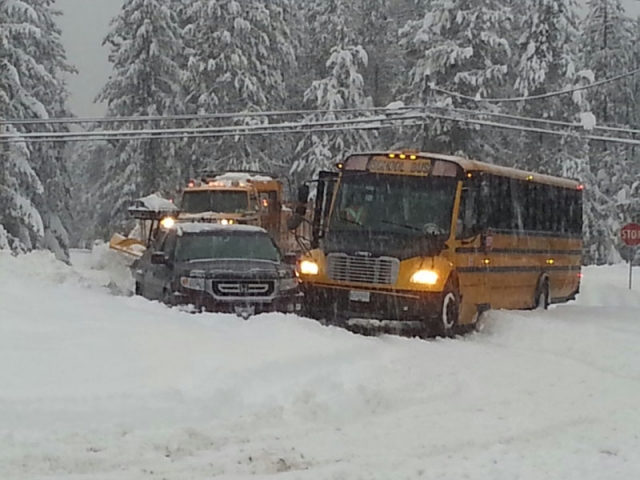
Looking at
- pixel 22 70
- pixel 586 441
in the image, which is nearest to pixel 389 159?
pixel 586 441

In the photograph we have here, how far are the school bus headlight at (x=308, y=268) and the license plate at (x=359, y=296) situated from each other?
0.82m

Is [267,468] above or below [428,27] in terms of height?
below

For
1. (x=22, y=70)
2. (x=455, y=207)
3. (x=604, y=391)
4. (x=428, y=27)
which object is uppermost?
(x=428, y=27)

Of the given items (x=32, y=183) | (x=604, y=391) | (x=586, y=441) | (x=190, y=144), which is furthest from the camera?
(x=190, y=144)

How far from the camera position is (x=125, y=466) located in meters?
7.21

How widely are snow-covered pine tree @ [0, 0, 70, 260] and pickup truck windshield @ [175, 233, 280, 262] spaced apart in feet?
62.7

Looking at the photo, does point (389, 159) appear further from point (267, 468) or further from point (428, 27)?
point (428, 27)

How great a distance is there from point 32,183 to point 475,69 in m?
18.8

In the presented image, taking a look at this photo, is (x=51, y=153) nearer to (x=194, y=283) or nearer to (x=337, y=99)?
(x=337, y=99)

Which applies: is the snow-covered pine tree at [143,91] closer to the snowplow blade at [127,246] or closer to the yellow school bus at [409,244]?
the snowplow blade at [127,246]

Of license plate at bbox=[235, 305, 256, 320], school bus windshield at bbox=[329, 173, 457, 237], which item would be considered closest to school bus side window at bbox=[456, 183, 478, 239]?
school bus windshield at bbox=[329, 173, 457, 237]

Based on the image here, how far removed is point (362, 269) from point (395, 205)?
4.54 ft

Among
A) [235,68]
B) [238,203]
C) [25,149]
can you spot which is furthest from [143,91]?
[238,203]

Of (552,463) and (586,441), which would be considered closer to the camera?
(552,463)
